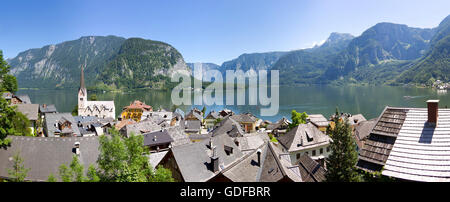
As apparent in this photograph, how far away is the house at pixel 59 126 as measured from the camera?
45.9 metres

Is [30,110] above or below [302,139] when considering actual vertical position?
above

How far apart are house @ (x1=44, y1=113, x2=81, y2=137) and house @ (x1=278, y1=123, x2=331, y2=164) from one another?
39.8 m

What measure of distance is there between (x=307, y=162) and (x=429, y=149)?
12271 mm

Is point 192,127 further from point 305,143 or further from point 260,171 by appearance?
point 260,171

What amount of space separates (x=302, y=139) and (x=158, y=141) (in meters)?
21.2

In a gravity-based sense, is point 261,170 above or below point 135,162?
below

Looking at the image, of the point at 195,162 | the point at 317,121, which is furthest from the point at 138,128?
the point at 317,121

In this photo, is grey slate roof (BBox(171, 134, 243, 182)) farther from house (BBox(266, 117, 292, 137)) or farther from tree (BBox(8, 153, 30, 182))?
house (BBox(266, 117, 292, 137))

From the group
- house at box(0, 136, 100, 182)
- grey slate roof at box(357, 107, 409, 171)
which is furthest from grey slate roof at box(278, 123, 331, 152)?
house at box(0, 136, 100, 182)

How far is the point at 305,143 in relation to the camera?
34000 mm

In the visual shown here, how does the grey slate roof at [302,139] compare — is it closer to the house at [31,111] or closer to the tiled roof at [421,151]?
the tiled roof at [421,151]
